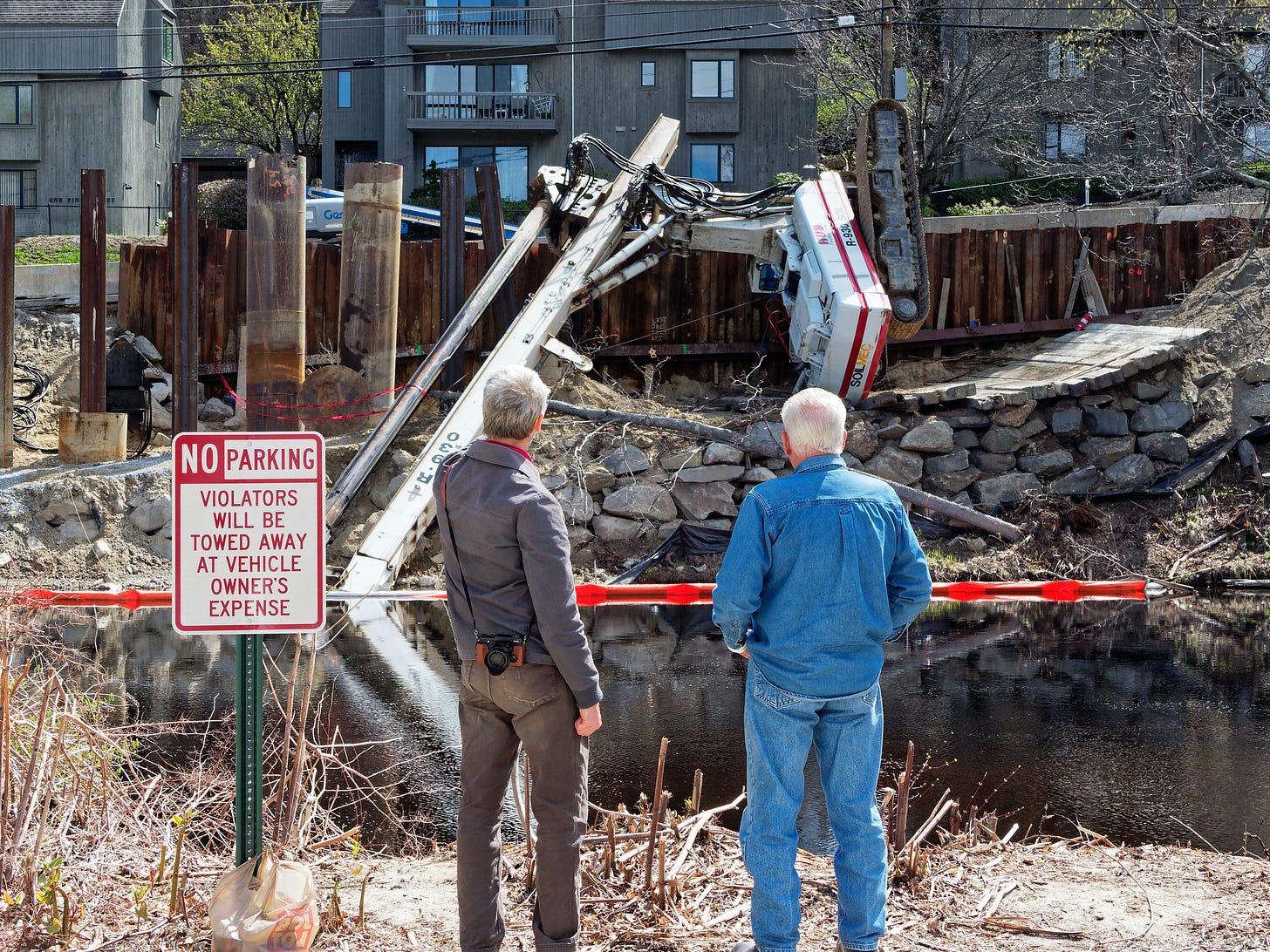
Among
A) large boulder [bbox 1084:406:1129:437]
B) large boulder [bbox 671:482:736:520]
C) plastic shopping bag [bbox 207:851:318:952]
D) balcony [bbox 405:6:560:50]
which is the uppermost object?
balcony [bbox 405:6:560:50]

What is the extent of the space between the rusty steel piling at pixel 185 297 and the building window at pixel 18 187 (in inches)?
1009

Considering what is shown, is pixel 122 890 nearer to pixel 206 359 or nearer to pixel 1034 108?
pixel 206 359

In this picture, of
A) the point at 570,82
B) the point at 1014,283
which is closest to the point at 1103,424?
the point at 1014,283

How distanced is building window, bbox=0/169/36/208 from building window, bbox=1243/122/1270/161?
32182 millimetres

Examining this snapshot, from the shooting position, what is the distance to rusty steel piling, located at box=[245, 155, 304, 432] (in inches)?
589

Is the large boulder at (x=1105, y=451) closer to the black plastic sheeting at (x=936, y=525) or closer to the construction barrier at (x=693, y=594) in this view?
the black plastic sheeting at (x=936, y=525)

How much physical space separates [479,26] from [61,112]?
12.5 metres

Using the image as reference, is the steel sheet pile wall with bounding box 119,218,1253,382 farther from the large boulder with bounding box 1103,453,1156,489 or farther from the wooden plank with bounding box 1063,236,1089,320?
the large boulder with bounding box 1103,453,1156,489

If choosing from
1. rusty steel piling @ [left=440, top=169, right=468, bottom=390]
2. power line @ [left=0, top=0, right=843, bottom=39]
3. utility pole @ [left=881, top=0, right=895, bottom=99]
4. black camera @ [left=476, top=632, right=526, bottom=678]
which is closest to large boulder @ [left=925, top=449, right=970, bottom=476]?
rusty steel piling @ [left=440, top=169, right=468, bottom=390]

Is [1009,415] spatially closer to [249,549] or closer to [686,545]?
[686,545]

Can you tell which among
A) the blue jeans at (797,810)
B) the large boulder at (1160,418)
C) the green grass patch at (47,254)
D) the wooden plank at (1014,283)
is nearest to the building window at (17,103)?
the green grass patch at (47,254)

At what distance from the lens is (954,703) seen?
9156 mm

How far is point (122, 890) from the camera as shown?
15.8 ft

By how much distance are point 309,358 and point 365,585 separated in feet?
18.4
